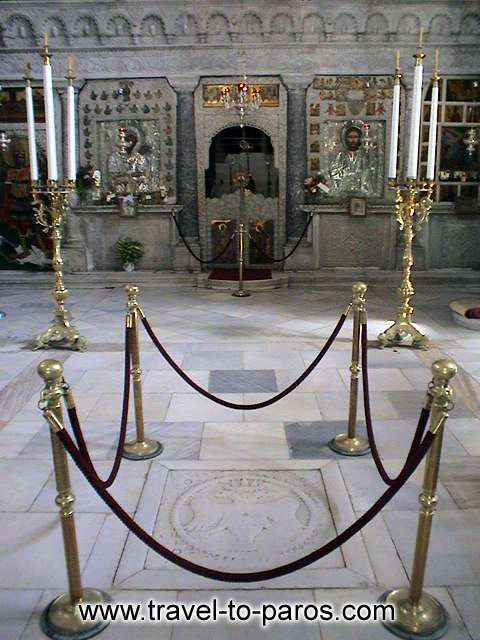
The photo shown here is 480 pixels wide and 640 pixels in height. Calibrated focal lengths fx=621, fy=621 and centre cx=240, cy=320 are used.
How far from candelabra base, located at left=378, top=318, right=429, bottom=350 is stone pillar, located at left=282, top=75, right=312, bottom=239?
14.6 feet

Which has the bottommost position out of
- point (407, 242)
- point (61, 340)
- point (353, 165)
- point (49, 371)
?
point (61, 340)

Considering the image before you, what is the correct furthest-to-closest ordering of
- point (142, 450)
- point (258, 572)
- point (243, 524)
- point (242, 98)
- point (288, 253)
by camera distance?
point (288, 253) → point (242, 98) → point (142, 450) → point (243, 524) → point (258, 572)

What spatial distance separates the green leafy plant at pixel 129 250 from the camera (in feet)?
35.8

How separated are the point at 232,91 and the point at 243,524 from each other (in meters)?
8.73

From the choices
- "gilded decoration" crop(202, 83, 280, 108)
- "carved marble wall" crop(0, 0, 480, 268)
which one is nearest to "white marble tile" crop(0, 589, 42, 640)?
"carved marble wall" crop(0, 0, 480, 268)

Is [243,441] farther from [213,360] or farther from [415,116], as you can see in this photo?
[415,116]

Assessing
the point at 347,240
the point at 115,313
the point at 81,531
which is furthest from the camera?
the point at 347,240

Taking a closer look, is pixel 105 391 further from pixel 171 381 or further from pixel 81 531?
pixel 81 531

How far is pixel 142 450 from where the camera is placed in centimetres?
429

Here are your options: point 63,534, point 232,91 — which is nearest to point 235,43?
point 232,91

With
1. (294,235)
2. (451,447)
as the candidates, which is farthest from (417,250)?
(451,447)

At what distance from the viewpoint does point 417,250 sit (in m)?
10.9

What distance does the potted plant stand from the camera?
1091 centimetres

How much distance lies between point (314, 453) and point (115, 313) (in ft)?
16.4
